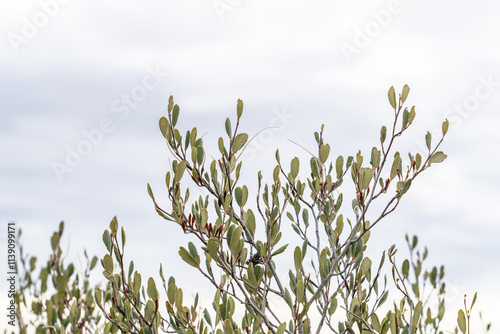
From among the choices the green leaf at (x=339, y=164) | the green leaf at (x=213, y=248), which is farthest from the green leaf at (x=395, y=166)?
the green leaf at (x=213, y=248)

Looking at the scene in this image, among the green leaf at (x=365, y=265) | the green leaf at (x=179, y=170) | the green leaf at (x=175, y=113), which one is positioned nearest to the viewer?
the green leaf at (x=179, y=170)

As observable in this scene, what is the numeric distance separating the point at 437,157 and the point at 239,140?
4.74ft

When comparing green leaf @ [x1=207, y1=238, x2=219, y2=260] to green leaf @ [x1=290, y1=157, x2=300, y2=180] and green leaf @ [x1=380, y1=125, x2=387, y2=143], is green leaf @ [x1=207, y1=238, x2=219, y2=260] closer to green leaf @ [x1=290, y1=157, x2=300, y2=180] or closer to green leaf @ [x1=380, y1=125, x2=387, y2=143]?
green leaf @ [x1=290, y1=157, x2=300, y2=180]

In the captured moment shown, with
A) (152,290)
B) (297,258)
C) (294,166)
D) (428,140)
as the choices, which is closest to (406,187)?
(428,140)

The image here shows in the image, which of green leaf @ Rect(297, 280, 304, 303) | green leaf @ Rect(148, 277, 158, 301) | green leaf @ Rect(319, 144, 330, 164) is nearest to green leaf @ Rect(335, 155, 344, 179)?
green leaf @ Rect(319, 144, 330, 164)

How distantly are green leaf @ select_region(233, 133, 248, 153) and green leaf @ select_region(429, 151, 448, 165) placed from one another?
136 cm

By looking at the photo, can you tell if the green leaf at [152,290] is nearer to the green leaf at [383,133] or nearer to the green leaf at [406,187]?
the green leaf at [406,187]

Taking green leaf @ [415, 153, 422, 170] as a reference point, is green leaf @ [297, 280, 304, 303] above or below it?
below

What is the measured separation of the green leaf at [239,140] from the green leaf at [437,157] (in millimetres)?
1361

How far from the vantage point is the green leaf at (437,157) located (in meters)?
3.76

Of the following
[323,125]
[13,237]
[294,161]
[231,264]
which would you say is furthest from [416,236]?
[13,237]

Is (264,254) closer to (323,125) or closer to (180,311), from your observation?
(180,311)

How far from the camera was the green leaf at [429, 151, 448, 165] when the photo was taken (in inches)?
148

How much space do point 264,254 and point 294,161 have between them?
0.75m
